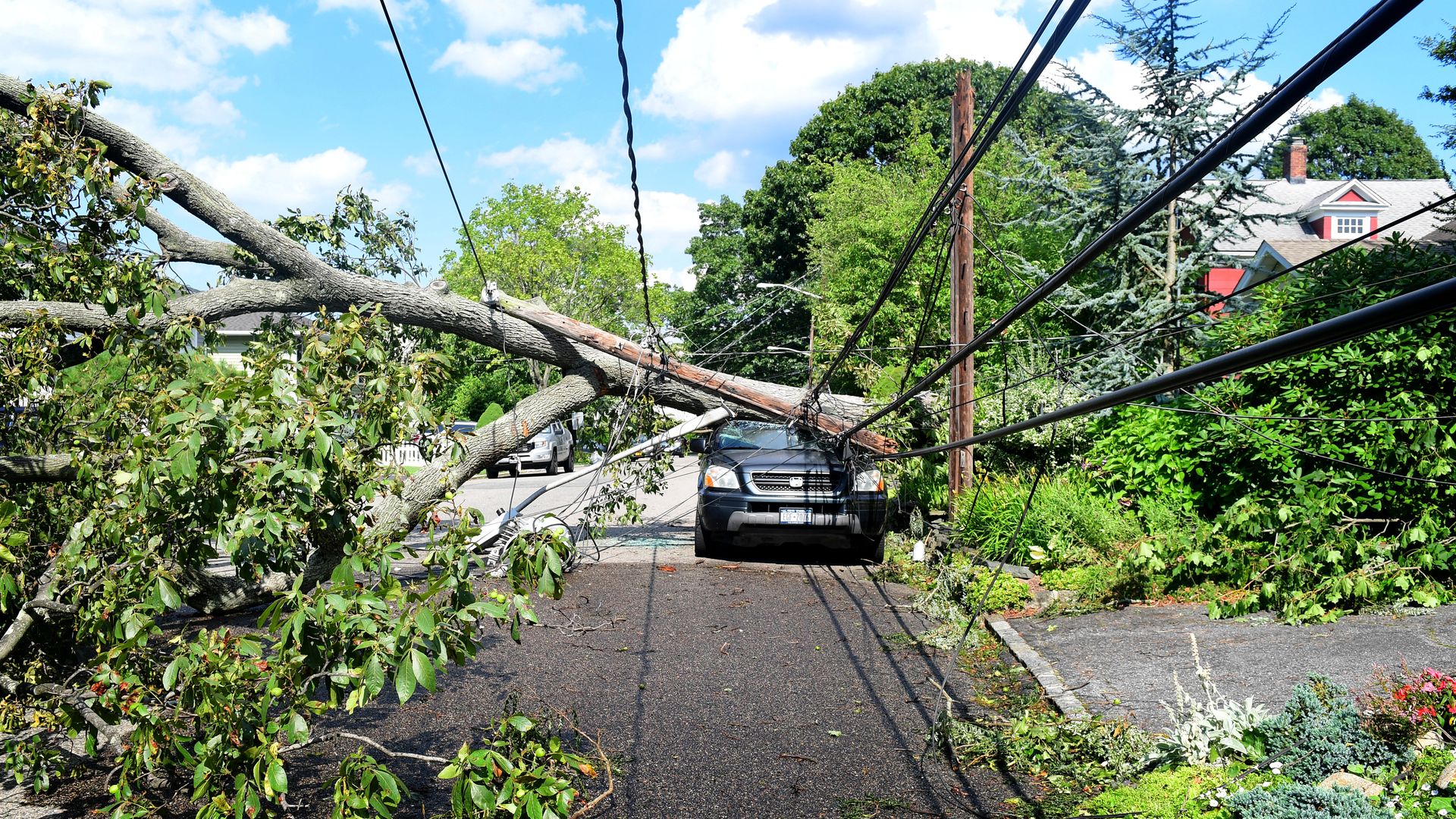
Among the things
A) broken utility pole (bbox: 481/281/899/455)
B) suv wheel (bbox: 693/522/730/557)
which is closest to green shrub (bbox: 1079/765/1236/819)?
broken utility pole (bbox: 481/281/899/455)

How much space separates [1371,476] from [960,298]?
5071 mm

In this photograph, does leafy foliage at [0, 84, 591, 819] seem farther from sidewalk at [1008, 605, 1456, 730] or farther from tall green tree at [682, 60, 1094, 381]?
tall green tree at [682, 60, 1094, 381]

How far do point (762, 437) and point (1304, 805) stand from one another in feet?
28.5

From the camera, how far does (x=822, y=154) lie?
4112 cm

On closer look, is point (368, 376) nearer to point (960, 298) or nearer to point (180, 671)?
point (180, 671)

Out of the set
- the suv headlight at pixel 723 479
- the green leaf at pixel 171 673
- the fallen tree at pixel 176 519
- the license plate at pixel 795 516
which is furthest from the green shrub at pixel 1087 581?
the green leaf at pixel 171 673

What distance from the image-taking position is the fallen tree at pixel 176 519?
3.18 metres

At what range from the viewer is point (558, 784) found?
320 cm

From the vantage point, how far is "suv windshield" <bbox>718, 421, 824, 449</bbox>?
11.9 meters

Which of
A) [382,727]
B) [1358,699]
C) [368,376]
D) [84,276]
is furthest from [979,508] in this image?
[84,276]

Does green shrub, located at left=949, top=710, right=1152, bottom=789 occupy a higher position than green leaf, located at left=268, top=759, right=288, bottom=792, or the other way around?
green leaf, located at left=268, top=759, right=288, bottom=792

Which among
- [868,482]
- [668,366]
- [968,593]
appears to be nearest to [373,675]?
[968,593]

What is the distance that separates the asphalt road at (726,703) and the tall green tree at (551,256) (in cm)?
2874

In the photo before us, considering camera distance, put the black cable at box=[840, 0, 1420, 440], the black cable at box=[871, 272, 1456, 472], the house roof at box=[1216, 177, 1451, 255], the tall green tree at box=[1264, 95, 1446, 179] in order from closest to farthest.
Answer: the black cable at box=[871, 272, 1456, 472] < the black cable at box=[840, 0, 1420, 440] < the house roof at box=[1216, 177, 1451, 255] < the tall green tree at box=[1264, 95, 1446, 179]
